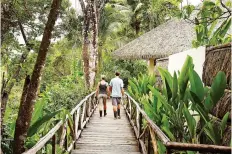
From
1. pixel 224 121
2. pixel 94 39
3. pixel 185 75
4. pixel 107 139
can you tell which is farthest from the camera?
pixel 94 39

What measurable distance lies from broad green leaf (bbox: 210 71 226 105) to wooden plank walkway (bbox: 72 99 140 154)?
7.23 feet

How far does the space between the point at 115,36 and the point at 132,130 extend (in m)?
16.1

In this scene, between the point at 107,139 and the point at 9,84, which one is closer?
the point at 9,84

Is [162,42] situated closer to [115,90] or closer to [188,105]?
[115,90]

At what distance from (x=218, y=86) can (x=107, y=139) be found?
3363 millimetres

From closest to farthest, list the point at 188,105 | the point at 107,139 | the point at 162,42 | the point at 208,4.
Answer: the point at 208,4 < the point at 188,105 < the point at 107,139 < the point at 162,42

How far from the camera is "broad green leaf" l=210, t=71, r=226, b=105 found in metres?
3.45

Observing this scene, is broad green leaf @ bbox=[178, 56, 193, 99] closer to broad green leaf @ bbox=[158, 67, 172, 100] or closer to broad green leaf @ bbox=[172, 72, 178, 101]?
broad green leaf @ bbox=[172, 72, 178, 101]

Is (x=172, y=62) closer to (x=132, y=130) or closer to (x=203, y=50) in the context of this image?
(x=132, y=130)

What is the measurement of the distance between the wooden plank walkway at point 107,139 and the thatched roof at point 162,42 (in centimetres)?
618

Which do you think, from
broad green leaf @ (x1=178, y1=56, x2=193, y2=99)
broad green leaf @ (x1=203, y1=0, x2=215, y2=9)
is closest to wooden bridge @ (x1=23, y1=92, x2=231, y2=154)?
broad green leaf @ (x1=178, y1=56, x2=193, y2=99)

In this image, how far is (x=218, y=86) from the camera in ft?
11.5

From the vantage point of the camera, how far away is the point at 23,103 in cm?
351

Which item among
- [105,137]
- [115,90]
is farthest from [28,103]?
[115,90]
